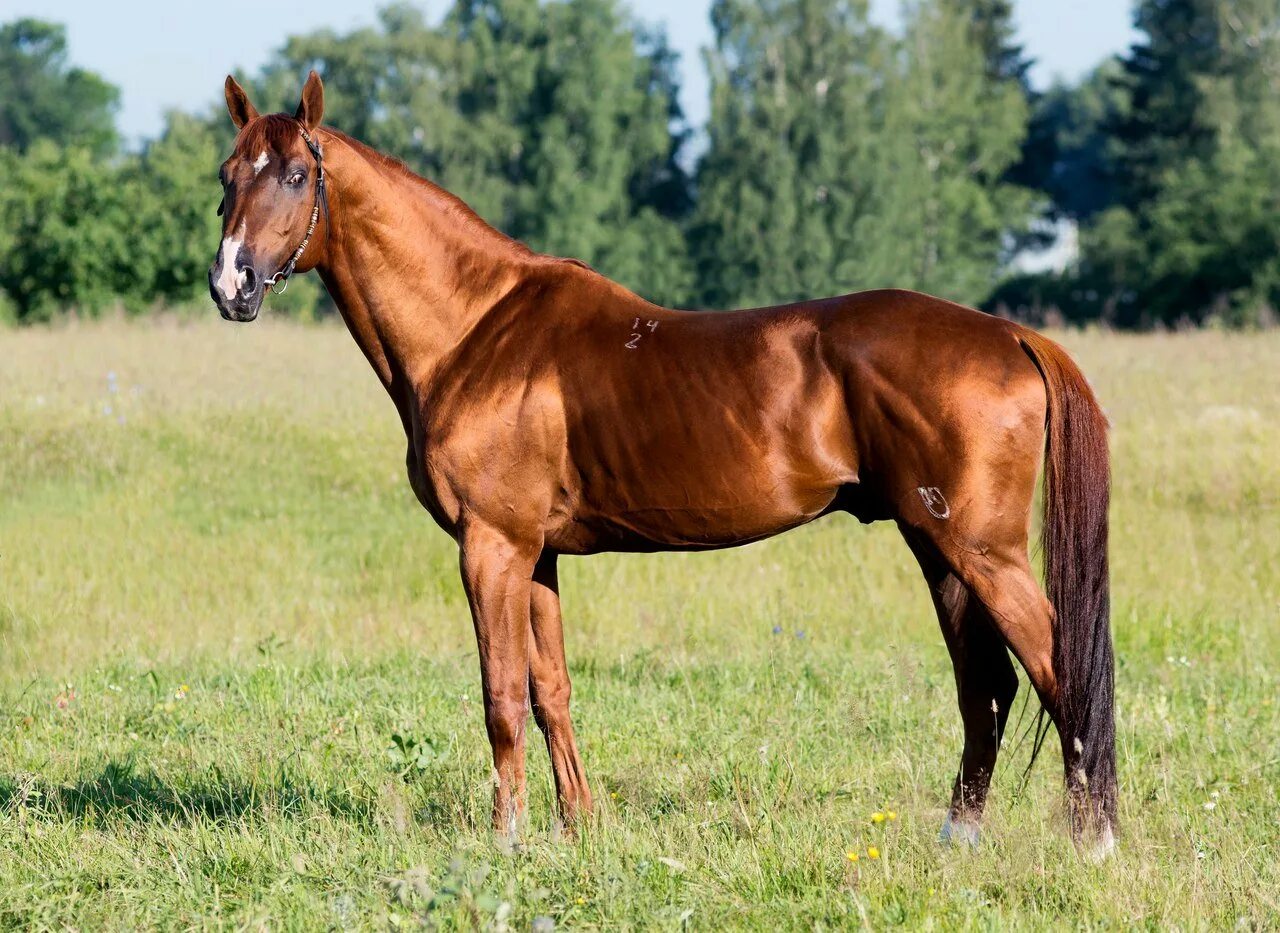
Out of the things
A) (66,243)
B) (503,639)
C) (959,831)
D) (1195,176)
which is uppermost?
(1195,176)

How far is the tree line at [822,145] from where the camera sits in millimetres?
41656

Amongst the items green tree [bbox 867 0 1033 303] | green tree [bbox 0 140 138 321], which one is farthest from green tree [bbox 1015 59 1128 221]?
green tree [bbox 0 140 138 321]

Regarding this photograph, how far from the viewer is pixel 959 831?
4480 mm

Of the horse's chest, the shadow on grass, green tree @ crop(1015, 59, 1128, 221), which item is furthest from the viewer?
green tree @ crop(1015, 59, 1128, 221)

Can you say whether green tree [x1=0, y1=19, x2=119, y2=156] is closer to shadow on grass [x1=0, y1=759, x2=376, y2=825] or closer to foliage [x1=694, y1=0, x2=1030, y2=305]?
foliage [x1=694, y1=0, x2=1030, y2=305]

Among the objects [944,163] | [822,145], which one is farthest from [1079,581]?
[944,163]

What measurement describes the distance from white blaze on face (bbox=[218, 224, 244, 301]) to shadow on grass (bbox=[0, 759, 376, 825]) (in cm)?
169

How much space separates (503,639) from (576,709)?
177 cm

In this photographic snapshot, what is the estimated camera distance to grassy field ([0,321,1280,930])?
387 centimetres

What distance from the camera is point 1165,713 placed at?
595 cm

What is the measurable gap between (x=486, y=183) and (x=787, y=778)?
43.9 m

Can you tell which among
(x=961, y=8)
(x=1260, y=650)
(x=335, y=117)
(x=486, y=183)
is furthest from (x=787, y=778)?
(x=961, y=8)

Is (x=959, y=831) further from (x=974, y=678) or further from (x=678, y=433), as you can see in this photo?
Answer: (x=678, y=433)

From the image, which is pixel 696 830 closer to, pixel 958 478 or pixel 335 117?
pixel 958 478
